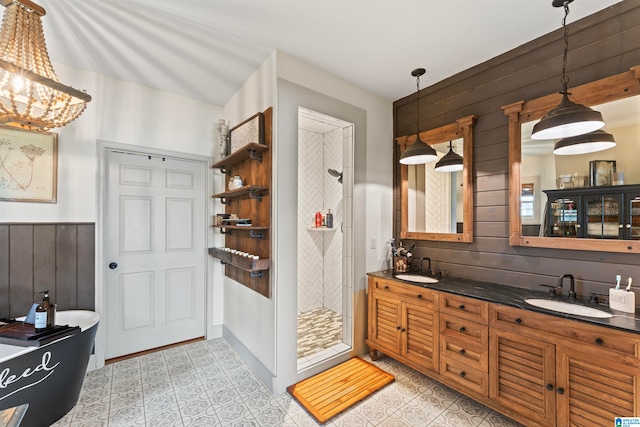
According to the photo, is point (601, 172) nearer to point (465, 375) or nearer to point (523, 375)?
point (523, 375)

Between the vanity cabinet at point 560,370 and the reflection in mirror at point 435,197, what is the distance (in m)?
0.97

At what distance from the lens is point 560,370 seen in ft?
5.27

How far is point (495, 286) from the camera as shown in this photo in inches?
89.0

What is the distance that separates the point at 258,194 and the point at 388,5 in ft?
5.67

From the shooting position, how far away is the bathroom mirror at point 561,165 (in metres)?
1.74

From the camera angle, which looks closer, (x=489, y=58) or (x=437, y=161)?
(x=489, y=58)

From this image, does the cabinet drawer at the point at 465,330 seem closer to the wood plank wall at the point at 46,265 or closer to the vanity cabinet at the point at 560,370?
the vanity cabinet at the point at 560,370

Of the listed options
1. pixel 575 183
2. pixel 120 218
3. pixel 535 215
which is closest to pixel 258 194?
pixel 120 218

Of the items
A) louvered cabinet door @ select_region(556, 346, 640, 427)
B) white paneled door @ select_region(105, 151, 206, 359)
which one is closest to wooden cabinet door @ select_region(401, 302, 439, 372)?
louvered cabinet door @ select_region(556, 346, 640, 427)

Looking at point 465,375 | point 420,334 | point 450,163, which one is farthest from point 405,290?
point 450,163

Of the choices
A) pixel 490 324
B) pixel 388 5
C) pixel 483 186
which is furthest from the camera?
pixel 483 186

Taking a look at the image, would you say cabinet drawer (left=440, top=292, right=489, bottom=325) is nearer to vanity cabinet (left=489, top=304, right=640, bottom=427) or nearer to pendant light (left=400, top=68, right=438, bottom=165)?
vanity cabinet (left=489, top=304, right=640, bottom=427)

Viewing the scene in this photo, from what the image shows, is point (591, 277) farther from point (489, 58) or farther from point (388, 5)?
point (388, 5)

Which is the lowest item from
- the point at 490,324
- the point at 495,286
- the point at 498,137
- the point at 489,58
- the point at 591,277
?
the point at 490,324
